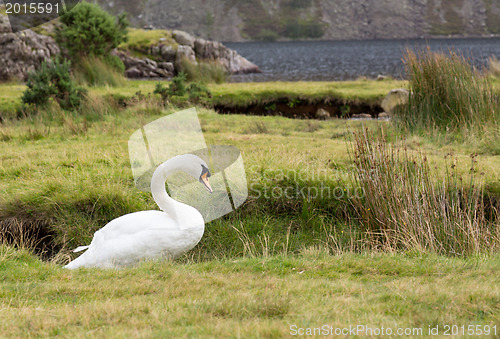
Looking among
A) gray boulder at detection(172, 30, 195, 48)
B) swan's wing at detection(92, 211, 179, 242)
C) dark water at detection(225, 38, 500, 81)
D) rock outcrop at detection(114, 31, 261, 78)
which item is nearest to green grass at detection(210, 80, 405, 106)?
dark water at detection(225, 38, 500, 81)

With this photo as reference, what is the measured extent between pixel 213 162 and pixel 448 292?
4346mm

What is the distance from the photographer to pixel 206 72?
22.2 meters

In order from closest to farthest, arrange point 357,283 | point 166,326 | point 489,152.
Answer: point 166,326 < point 357,283 < point 489,152

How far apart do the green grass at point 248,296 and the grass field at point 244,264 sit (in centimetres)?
1

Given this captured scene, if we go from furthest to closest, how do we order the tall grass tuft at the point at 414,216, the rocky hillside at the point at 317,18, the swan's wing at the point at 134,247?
the rocky hillside at the point at 317,18
the tall grass tuft at the point at 414,216
the swan's wing at the point at 134,247

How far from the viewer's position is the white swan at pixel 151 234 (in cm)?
533

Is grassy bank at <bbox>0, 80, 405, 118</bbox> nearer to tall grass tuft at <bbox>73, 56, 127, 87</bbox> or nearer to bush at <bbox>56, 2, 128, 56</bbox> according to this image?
tall grass tuft at <bbox>73, 56, 127, 87</bbox>

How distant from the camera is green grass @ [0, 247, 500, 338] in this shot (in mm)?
3348

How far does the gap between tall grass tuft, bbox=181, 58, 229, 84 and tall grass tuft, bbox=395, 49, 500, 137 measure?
12.2 metres

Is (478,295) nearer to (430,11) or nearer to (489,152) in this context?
(489,152)

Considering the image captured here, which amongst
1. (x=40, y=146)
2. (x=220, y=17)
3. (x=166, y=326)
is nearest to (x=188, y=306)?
(x=166, y=326)

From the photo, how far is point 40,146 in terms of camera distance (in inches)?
386

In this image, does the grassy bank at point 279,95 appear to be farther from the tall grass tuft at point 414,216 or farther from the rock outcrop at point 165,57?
the rock outcrop at point 165,57

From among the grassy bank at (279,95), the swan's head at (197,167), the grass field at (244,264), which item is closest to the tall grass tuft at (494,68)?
the grassy bank at (279,95)
